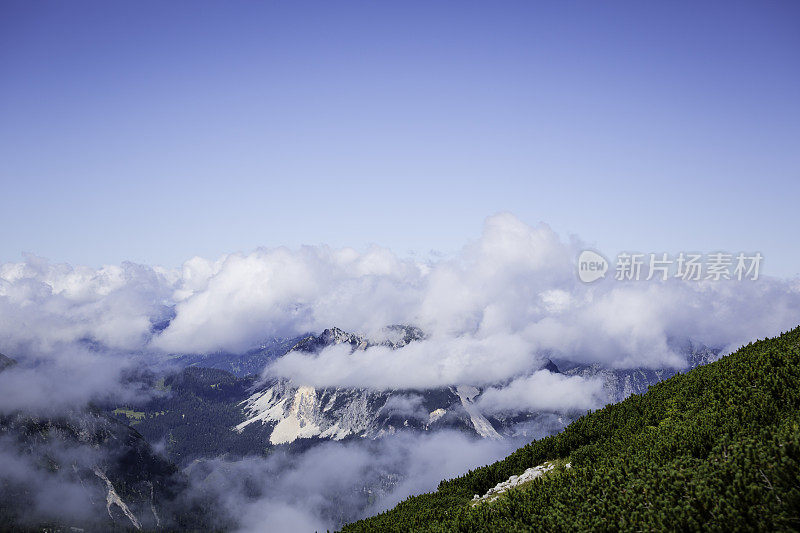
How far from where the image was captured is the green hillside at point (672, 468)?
1543 centimetres

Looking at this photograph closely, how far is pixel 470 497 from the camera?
3494 centimetres

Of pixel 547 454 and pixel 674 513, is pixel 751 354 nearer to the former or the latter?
pixel 547 454

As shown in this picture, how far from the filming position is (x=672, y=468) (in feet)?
65.2

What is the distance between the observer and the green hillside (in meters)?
15.4

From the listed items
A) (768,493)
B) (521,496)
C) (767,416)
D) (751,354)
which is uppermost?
(751,354)

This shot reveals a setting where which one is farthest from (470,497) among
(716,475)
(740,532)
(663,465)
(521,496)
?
(740,532)

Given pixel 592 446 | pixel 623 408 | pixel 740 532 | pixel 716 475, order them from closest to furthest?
pixel 740 532
pixel 716 475
pixel 592 446
pixel 623 408

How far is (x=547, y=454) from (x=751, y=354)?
1841cm

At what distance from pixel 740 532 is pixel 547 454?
75.9 feet

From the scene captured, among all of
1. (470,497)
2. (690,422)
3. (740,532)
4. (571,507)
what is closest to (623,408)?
(690,422)

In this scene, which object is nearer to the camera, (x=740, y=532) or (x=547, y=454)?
(x=740, y=532)

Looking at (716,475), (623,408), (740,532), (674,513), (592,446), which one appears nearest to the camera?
(740,532)

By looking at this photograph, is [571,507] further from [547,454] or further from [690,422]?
[547,454]

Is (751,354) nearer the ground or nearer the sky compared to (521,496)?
nearer the sky
